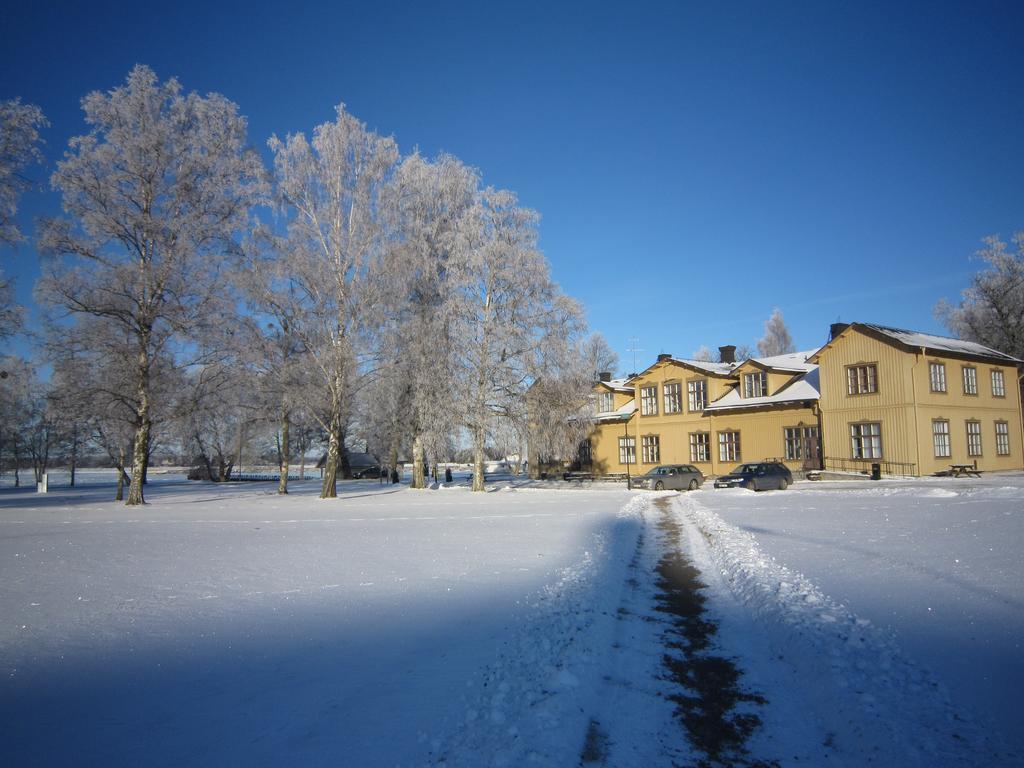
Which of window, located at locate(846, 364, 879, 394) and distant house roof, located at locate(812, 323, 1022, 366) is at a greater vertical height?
distant house roof, located at locate(812, 323, 1022, 366)

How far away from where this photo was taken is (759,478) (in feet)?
102

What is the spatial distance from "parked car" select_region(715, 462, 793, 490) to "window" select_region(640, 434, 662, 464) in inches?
511

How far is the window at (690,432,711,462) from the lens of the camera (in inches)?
1682

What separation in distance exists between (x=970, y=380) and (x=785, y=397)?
34.2 feet

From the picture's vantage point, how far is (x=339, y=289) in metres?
27.3

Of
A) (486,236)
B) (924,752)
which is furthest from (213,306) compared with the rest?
(924,752)

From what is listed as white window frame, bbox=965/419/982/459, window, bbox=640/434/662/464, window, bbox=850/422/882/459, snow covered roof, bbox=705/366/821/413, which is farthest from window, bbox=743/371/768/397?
white window frame, bbox=965/419/982/459

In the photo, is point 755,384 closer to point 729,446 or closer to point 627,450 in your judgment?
point 729,446

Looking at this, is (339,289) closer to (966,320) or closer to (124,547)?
(124,547)

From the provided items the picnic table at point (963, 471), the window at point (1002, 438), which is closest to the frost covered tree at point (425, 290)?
the picnic table at point (963, 471)

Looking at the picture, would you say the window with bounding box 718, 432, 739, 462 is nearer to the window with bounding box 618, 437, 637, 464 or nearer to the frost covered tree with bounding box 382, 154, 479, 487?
the window with bounding box 618, 437, 637, 464

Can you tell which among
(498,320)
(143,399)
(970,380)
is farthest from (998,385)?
(143,399)

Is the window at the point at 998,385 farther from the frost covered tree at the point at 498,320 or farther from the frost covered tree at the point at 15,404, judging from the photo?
the frost covered tree at the point at 15,404

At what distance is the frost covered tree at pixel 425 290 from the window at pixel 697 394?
2066cm
